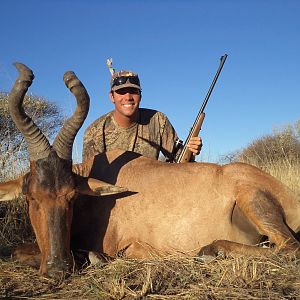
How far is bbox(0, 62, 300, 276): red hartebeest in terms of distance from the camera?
4.53 metres

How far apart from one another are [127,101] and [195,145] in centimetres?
138

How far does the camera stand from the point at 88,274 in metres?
3.97

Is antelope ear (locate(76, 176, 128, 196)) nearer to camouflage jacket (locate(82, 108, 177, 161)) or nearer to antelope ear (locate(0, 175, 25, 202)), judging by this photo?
antelope ear (locate(0, 175, 25, 202))

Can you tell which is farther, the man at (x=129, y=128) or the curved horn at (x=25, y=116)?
the man at (x=129, y=128)

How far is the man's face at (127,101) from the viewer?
732 centimetres

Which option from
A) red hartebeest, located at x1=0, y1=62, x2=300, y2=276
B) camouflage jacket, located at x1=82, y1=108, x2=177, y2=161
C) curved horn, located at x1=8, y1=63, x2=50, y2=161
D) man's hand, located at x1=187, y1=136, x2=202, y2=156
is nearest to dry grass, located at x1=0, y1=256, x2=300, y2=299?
red hartebeest, located at x1=0, y1=62, x2=300, y2=276

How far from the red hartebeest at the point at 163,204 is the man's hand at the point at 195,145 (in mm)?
1363

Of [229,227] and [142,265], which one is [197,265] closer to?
[142,265]

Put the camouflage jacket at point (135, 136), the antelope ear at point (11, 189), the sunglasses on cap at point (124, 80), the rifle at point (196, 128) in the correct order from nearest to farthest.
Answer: the antelope ear at point (11, 189)
the rifle at point (196, 128)
the sunglasses on cap at point (124, 80)
the camouflage jacket at point (135, 136)

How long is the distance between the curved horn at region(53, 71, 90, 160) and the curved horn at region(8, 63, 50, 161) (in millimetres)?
145

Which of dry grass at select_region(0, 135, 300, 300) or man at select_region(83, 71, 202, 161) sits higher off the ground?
man at select_region(83, 71, 202, 161)

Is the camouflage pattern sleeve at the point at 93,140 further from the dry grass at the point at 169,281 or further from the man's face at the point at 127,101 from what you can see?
the dry grass at the point at 169,281

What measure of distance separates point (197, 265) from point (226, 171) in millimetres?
1667

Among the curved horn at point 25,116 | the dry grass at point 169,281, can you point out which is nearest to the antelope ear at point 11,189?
the curved horn at point 25,116
